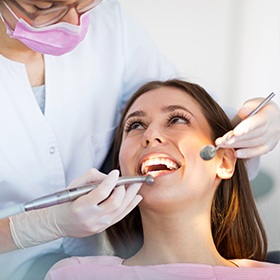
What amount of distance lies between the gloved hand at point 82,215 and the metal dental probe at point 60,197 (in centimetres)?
2

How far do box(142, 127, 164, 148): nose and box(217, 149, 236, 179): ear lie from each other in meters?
0.19

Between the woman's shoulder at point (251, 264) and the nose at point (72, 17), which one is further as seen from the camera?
the woman's shoulder at point (251, 264)

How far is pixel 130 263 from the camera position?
162 cm

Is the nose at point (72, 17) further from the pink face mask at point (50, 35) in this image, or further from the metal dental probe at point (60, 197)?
the metal dental probe at point (60, 197)

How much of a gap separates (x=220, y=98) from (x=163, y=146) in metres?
0.48

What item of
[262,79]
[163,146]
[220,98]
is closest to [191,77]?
[220,98]

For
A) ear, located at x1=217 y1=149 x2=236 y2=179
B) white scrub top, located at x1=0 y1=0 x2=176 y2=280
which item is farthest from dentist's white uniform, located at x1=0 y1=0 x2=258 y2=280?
ear, located at x1=217 y1=149 x2=236 y2=179

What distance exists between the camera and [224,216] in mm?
1780

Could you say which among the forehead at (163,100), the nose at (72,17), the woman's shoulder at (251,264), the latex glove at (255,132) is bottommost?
the woman's shoulder at (251,264)

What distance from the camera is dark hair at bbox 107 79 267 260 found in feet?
5.78

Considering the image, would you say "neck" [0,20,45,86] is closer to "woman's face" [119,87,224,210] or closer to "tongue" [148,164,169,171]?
"woman's face" [119,87,224,210]

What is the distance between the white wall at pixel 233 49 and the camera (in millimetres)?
1932

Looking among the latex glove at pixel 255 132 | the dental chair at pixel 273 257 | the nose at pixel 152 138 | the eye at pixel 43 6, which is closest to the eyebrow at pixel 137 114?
the nose at pixel 152 138

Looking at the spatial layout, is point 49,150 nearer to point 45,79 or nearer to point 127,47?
point 45,79
